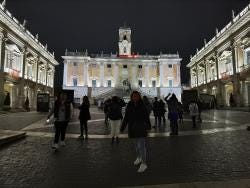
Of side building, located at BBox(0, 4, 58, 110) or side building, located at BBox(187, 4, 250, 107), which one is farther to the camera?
side building, located at BBox(187, 4, 250, 107)

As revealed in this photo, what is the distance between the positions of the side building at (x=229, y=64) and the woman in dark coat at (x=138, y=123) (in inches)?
1231

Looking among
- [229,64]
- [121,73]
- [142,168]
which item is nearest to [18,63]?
[121,73]

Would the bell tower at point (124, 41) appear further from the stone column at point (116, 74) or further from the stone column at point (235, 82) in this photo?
the stone column at point (235, 82)

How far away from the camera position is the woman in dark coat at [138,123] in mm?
5207

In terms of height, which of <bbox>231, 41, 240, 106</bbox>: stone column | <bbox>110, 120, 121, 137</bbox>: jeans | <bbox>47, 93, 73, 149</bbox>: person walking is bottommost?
<bbox>110, 120, 121, 137</bbox>: jeans

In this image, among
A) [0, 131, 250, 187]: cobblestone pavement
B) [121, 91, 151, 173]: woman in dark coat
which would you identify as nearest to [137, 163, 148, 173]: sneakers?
[121, 91, 151, 173]: woman in dark coat

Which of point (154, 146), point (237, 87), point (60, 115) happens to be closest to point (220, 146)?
point (154, 146)

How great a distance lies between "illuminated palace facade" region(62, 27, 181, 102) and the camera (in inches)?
2680

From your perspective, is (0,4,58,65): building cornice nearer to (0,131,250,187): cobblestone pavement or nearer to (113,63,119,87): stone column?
(113,63,119,87): stone column

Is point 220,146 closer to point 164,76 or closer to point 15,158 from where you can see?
point 15,158

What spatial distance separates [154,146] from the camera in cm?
793

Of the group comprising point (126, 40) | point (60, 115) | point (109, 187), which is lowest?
point (109, 187)

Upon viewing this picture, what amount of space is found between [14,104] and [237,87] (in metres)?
36.7

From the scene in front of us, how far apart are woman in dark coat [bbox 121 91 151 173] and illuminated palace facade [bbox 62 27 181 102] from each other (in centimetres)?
6101
